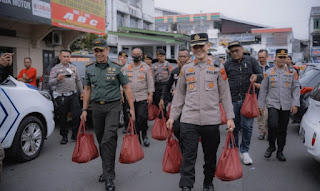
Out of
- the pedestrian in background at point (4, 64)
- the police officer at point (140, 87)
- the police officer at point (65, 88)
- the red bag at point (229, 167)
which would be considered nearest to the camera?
the red bag at point (229, 167)

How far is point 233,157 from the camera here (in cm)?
347

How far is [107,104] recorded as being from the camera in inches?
168

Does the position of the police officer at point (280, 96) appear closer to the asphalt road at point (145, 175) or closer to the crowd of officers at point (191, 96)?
the crowd of officers at point (191, 96)

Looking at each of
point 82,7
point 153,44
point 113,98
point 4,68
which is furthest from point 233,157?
point 153,44

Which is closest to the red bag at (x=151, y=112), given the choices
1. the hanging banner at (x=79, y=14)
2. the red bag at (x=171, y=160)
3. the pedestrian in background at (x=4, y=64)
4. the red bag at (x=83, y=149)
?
the red bag at (x=83, y=149)

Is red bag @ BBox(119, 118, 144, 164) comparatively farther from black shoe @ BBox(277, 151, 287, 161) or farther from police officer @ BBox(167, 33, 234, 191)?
black shoe @ BBox(277, 151, 287, 161)

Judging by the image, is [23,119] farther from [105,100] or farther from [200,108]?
[200,108]

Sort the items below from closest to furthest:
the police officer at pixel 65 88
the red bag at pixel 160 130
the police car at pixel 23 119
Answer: the police car at pixel 23 119
the red bag at pixel 160 130
the police officer at pixel 65 88

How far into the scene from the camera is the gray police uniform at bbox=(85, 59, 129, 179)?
4156mm

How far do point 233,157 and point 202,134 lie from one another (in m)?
0.43

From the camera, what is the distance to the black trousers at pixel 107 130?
4141 millimetres

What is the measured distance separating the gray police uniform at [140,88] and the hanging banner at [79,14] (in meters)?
6.86

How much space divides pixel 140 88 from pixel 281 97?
2727 mm

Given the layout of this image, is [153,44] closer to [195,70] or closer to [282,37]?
[195,70]
